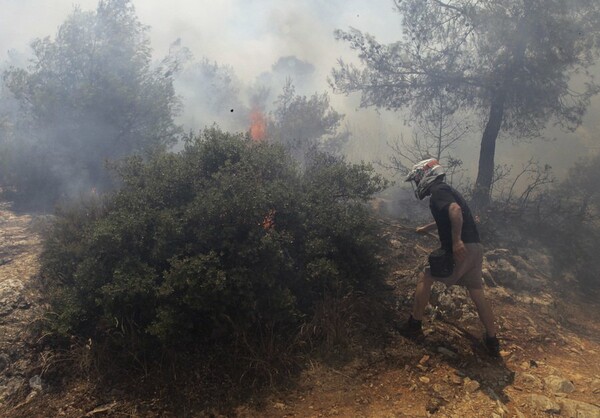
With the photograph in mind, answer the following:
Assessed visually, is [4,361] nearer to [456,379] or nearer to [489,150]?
[456,379]

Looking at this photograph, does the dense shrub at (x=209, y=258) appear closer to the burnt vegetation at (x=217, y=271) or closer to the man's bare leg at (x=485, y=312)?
the burnt vegetation at (x=217, y=271)

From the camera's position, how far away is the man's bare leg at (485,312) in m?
4.02

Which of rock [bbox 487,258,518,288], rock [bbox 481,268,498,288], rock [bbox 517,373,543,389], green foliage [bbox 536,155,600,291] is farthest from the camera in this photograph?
green foliage [bbox 536,155,600,291]

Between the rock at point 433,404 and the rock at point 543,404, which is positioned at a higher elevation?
the rock at point 433,404

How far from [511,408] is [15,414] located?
4124 millimetres

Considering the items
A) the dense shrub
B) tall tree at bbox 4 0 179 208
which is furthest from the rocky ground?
tall tree at bbox 4 0 179 208

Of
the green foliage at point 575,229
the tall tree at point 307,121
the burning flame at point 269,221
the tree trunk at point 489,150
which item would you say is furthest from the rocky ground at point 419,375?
the tall tree at point 307,121

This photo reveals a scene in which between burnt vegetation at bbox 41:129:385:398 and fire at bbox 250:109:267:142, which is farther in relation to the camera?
fire at bbox 250:109:267:142

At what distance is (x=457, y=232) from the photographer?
3893 mm

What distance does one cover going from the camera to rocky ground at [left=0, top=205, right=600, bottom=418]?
340 cm

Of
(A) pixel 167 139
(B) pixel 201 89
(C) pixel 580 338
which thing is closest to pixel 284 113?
(A) pixel 167 139

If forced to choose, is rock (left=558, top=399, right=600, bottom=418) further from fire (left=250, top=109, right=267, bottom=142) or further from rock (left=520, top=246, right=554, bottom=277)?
fire (left=250, top=109, right=267, bottom=142)

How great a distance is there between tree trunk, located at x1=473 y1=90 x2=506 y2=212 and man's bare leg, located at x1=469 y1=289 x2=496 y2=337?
619 centimetres

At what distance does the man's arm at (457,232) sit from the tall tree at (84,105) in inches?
356
